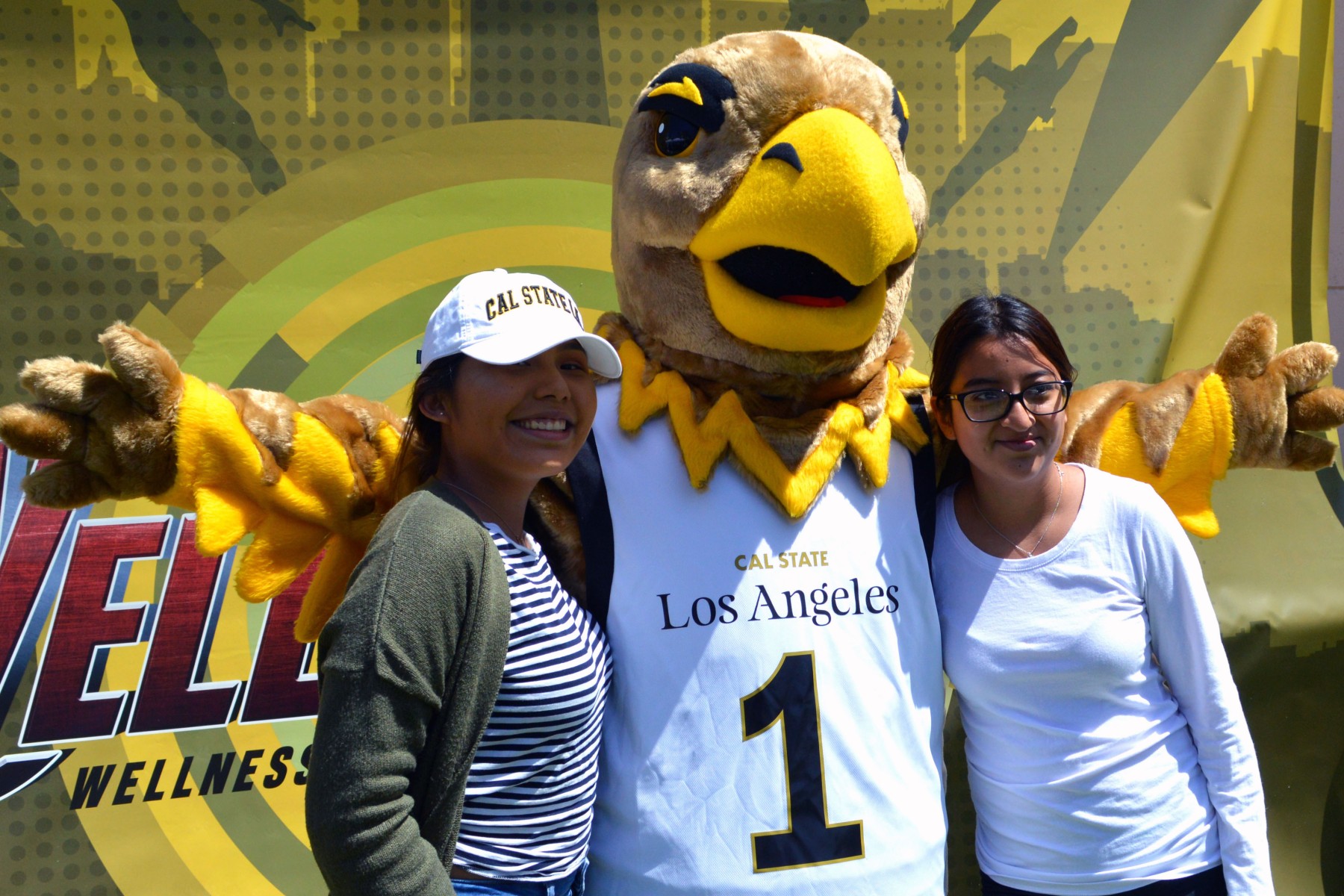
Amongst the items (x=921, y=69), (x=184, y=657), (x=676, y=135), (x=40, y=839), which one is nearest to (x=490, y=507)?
(x=676, y=135)

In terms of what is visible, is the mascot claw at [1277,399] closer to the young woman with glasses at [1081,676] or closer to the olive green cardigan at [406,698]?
the young woman with glasses at [1081,676]

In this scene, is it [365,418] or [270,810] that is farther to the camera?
[270,810]

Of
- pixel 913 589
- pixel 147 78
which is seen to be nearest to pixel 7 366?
pixel 147 78

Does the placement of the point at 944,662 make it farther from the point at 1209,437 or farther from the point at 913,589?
the point at 1209,437

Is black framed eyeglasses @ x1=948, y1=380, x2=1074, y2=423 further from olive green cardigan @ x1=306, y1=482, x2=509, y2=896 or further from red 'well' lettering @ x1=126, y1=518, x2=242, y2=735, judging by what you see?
red 'well' lettering @ x1=126, y1=518, x2=242, y2=735

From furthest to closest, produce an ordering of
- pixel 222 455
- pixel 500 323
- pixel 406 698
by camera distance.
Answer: pixel 222 455
pixel 500 323
pixel 406 698

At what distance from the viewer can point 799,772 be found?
1.33 meters

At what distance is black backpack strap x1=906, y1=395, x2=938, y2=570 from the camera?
1.49 metres

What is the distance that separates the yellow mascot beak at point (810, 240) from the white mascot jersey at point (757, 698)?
0.25 meters

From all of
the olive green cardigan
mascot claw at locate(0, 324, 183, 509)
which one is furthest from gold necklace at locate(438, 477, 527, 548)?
mascot claw at locate(0, 324, 183, 509)

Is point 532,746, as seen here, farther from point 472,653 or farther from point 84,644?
point 84,644

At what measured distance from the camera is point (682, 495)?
1398 mm

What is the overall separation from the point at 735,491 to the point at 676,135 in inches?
22.1

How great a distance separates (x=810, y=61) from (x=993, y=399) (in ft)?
1.95
